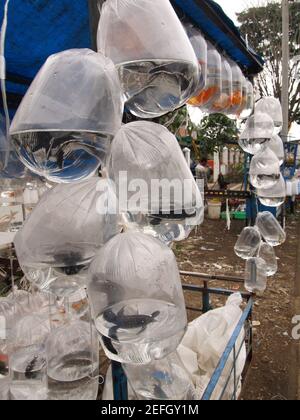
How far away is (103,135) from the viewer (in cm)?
65

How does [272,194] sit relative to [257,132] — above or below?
below

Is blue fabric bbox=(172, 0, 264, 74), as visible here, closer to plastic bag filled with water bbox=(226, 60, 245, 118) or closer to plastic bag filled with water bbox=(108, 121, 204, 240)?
plastic bag filled with water bbox=(226, 60, 245, 118)

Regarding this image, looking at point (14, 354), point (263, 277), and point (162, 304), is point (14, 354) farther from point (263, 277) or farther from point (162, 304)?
point (263, 277)

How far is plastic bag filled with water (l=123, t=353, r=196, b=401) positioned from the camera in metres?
1.11

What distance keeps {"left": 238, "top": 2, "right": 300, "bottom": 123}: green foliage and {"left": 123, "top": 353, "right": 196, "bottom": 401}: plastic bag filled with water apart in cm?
1007

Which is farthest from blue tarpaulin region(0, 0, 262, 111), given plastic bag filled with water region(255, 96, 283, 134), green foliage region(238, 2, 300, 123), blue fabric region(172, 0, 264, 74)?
green foliage region(238, 2, 300, 123)

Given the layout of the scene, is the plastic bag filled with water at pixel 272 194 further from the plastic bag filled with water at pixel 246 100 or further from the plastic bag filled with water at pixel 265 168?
the plastic bag filled with water at pixel 246 100

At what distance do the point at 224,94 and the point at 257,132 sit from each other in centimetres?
101

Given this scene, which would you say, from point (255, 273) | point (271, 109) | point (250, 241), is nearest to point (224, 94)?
point (271, 109)

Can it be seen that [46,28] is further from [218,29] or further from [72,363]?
[72,363]

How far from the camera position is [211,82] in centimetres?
185

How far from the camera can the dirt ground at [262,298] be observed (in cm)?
259

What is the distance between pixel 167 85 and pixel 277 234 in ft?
10.2

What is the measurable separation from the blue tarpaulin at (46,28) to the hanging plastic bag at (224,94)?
215 mm
